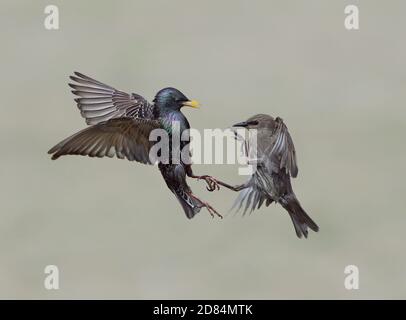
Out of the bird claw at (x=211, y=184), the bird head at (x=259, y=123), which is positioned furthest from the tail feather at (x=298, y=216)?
the bird claw at (x=211, y=184)

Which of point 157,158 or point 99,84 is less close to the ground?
point 99,84

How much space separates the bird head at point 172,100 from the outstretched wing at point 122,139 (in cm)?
8

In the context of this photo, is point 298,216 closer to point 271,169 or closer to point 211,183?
point 271,169

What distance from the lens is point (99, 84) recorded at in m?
3.22

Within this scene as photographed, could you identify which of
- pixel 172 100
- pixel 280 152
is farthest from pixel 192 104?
pixel 280 152

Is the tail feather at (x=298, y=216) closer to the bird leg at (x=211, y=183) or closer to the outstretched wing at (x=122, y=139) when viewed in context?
the bird leg at (x=211, y=183)

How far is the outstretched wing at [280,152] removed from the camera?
2963 millimetres

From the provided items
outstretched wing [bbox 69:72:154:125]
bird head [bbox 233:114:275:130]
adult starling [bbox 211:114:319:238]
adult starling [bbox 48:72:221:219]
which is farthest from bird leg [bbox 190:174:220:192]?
outstretched wing [bbox 69:72:154:125]

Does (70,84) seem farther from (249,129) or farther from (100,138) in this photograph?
(249,129)

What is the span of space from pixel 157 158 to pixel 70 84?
0.48 metres

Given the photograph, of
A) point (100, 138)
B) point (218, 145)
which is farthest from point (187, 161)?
point (100, 138)

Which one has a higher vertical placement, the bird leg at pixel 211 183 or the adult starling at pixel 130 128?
the adult starling at pixel 130 128

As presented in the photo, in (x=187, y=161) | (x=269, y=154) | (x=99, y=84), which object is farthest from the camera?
(x=99, y=84)

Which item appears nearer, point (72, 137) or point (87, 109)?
point (72, 137)
